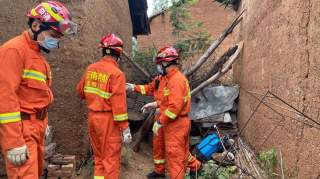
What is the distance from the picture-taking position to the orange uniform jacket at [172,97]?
570 centimetres

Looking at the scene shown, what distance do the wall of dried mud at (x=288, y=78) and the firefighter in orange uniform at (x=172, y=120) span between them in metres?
1.22

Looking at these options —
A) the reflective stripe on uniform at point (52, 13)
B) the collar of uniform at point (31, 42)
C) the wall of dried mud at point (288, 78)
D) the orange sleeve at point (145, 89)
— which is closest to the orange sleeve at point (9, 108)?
the collar of uniform at point (31, 42)

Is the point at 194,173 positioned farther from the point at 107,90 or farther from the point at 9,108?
the point at 9,108

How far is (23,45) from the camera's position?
3.57 metres

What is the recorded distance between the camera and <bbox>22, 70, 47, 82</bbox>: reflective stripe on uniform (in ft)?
11.6

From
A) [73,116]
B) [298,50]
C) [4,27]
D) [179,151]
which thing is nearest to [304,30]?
[298,50]

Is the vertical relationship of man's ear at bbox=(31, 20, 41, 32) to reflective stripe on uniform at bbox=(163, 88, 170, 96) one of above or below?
above

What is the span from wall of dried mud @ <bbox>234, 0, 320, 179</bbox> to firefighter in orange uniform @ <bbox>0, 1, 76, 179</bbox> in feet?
8.31

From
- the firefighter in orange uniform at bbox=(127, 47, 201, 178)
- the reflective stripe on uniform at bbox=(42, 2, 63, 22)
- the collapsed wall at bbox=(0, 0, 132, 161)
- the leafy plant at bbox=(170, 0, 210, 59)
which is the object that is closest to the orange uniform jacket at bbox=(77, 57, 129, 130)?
the collapsed wall at bbox=(0, 0, 132, 161)

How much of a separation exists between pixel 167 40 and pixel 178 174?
17.9 meters

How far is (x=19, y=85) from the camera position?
3496 mm

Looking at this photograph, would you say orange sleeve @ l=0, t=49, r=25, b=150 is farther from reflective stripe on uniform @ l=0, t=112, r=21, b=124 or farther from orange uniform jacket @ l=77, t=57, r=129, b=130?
orange uniform jacket @ l=77, t=57, r=129, b=130

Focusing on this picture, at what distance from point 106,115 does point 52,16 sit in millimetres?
1844

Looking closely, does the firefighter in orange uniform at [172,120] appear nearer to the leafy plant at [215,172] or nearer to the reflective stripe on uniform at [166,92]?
the reflective stripe on uniform at [166,92]
